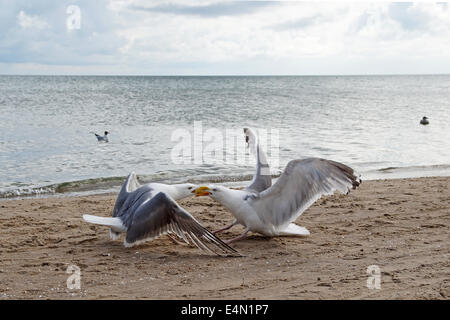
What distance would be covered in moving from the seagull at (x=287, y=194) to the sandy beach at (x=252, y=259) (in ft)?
0.84

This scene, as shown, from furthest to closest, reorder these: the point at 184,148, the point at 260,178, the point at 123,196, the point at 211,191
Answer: the point at 184,148, the point at 260,178, the point at 123,196, the point at 211,191

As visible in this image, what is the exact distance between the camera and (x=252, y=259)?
5.53 m

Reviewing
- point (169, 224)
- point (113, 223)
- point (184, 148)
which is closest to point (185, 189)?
point (169, 224)

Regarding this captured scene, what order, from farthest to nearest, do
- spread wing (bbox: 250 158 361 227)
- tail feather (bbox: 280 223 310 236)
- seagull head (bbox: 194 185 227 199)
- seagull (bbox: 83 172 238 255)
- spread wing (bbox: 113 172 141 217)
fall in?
spread wing (bbox: 113 172 141 217) → tail feather (bbox: 280 223 310 236) → seagull head (bbox: 194 185 227 199) → spread wing (bbox: 250 158 361 227) → seagull (bbox: 83 172 238 255)

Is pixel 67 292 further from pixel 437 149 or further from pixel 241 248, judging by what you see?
pixel 437 149

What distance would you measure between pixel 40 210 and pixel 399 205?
587 cm

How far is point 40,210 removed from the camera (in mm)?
8344

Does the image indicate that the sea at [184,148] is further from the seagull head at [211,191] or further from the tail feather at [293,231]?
the seagull head at [211,191]

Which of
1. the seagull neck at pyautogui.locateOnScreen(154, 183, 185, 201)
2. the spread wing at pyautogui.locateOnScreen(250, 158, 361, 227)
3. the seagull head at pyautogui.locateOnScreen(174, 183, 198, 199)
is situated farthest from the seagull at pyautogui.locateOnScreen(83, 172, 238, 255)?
the spread wing at pyautogui.locateOnScreen(250, 158, 361, 227)

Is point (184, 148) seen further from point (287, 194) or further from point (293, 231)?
point (287, 194)

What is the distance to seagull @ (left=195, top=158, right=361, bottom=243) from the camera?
5.78 meters

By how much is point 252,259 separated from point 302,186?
41.5 inches

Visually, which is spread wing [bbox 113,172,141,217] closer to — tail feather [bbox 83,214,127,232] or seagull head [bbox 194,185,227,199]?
tail feather [bbox 83,214,127,232]
